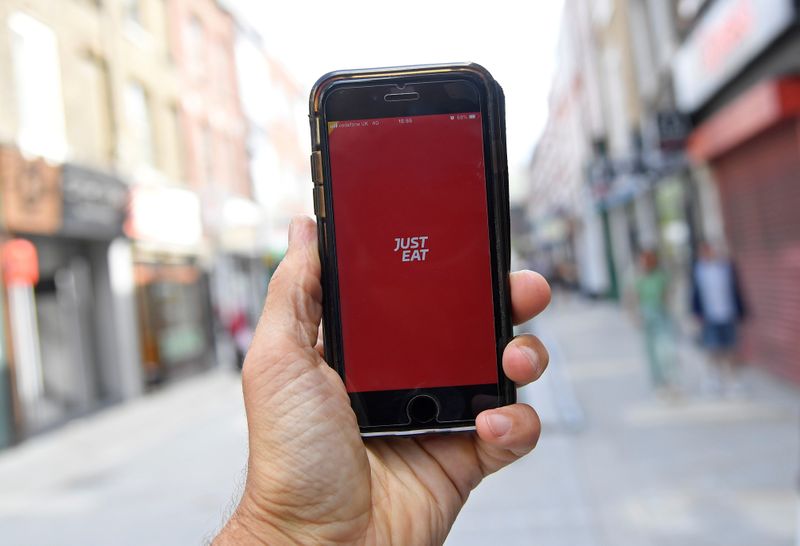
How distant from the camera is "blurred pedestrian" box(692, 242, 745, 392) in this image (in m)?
8.18

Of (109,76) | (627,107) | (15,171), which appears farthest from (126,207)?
(627,107)

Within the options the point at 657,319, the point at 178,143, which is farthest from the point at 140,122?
the point at 657,319

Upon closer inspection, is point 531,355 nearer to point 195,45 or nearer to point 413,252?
point 413,252

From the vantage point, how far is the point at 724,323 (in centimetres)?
824

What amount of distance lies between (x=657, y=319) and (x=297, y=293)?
7.68 m

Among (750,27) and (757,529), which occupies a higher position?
(750,27)

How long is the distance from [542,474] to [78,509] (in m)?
4.33

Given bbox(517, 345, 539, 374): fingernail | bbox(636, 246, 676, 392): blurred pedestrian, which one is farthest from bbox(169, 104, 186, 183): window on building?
bbox(517, 345, 539, 374): fingernail

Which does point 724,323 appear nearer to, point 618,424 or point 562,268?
point 618,424

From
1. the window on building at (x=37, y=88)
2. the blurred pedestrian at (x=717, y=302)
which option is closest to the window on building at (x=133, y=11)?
the window on building at (x=37, y=88)

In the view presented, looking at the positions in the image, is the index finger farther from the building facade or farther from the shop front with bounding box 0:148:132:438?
the shop front with bounding box 0:148:132:438

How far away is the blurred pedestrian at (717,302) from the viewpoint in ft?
26.8

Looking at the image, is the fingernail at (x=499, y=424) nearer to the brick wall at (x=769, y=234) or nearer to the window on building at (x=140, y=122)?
the brick wall at (x=769, y=234)

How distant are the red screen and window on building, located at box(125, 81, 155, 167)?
14.4m
